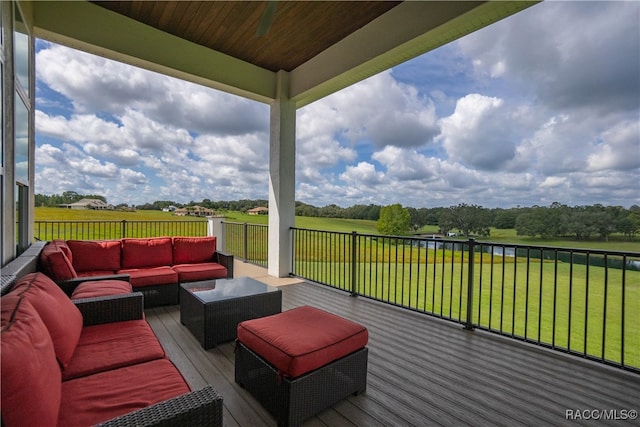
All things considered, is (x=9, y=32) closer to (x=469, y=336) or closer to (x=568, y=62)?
(x=469, y=336)

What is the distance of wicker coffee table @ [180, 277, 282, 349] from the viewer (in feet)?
8.65

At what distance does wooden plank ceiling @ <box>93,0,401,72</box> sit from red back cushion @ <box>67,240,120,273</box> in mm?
3274

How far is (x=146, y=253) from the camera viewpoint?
4.10 m

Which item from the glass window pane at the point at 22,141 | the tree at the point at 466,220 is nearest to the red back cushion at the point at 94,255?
the glass window pane at the point at 22,141

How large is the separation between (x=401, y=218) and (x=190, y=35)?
15.2 feet

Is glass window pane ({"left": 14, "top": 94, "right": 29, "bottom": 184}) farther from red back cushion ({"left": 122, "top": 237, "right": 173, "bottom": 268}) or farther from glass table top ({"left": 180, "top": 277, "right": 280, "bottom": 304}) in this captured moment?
glass table top ({"left": 180, "top": 277, "right": 280, "bottom": 304})

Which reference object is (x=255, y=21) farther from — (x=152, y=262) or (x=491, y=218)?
(x=491, y=218)

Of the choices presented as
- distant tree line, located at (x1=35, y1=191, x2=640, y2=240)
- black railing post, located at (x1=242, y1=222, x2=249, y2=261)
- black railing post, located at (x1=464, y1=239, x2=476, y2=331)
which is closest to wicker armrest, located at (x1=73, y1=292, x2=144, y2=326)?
distant tree line, located at (x1=35, y1=191, x2=640, y2=240)

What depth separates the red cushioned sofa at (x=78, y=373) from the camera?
2.98ft

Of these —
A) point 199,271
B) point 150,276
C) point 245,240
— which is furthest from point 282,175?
point 150,276

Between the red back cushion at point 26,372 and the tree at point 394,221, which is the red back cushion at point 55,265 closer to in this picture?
the red back cushion at point 26,372

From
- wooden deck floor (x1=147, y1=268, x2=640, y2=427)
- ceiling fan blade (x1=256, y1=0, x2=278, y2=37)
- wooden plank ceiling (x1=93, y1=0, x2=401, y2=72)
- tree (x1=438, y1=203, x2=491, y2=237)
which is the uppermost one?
wooden plank ceiling (x1=93, y1=0, x2=401, y2=72)

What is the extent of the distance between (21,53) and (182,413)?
4139mm

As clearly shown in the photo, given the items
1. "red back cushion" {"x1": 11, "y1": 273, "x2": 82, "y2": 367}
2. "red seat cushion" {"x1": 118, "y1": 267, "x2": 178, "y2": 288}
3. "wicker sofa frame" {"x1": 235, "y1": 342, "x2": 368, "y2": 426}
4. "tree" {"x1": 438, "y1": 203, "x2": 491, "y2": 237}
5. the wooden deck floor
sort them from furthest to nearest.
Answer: "tree" {"x1": 438, "y1": 203, "x2": 491, "y2": 237} → "red seat cushion" {"x1": 118, "y1": 267, "x2": 178, "y2": 288} → the wooden deck floor → "wicker sofa frame" {"x1": 235, "y1": 342, "x2": 368, "y2": 426} → "red back cushion" {"x1": 11, "y1": 273, "x2": 82, "y2": 367}
